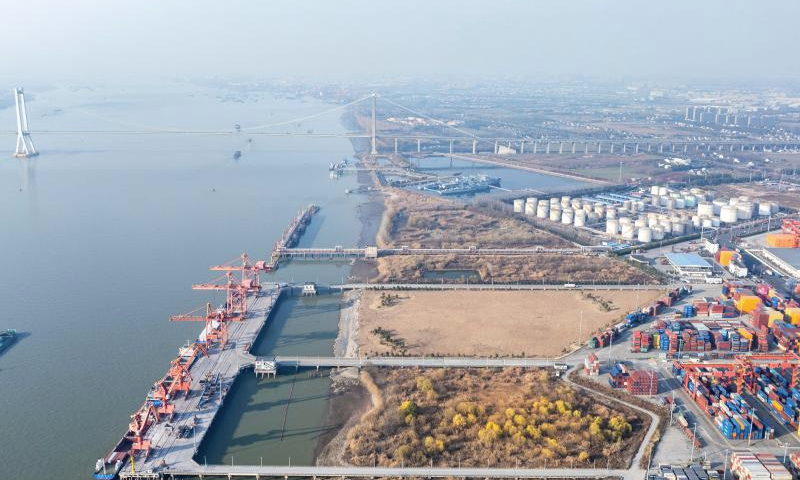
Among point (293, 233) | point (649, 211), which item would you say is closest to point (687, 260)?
point (649, 211)

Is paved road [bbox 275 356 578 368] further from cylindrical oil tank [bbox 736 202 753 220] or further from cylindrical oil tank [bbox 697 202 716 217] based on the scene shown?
cylindrical oil tank [bbox 736 202 753 220]

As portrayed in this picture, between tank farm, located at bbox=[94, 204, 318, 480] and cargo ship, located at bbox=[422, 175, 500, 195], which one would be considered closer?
tank farm, located at bbox=[94, 204, 318, 480]

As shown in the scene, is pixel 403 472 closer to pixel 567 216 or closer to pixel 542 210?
pixel 567 216

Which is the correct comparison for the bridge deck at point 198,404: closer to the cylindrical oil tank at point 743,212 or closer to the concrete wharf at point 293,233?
the concrete wharf at point 293,233

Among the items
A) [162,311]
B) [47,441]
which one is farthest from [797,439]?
[162,311]

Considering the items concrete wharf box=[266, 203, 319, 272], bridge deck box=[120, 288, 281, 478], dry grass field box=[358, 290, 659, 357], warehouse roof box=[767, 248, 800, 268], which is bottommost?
bridge deck box=[120, 288, 281, 478]

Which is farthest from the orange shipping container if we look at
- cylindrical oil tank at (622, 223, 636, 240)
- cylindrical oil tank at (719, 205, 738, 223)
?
cylindrical oil tank at (719, 205, 738, 223)

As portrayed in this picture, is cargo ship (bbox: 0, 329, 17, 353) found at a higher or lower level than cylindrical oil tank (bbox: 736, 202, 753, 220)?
lower

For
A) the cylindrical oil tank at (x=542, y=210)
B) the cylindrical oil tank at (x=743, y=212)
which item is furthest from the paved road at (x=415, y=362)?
the cylindrical oil tank at (x=743, y=212)
